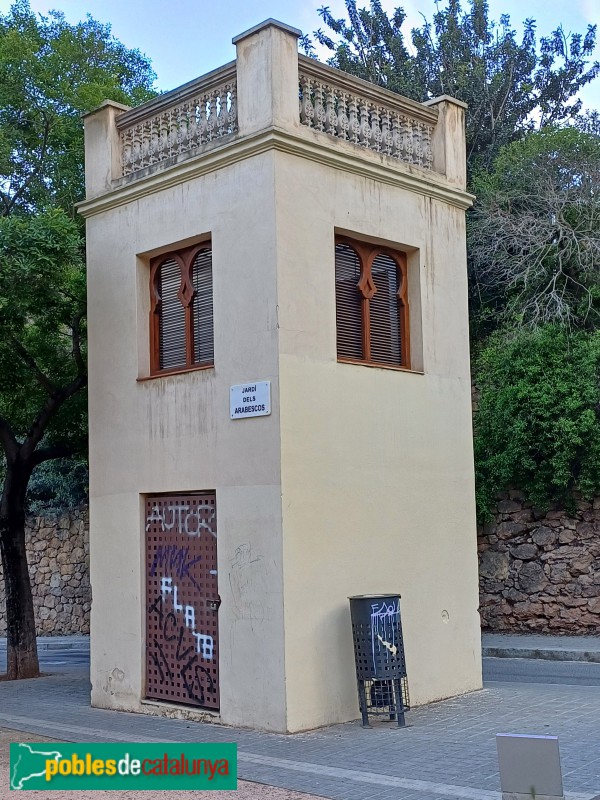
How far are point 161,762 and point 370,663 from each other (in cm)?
258

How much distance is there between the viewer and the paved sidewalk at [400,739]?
693 cm

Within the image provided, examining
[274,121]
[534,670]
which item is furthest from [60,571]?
[274,121]

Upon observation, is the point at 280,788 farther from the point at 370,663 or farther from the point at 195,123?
the point at 195,123

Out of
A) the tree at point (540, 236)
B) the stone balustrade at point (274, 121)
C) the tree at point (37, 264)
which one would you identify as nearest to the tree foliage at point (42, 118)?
the tree at point (37, 264)

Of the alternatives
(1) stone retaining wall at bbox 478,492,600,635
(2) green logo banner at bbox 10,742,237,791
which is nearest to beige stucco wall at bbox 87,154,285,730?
(2) green logo banner at bbox 10,742,237,791

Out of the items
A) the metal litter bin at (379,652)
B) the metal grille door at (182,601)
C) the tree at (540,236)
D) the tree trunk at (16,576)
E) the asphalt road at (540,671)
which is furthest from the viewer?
the tree at (540,236)

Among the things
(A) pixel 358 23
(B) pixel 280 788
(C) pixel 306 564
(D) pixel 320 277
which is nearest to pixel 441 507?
(C) pixel 306 564

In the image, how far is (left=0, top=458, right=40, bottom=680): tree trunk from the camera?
1352cm

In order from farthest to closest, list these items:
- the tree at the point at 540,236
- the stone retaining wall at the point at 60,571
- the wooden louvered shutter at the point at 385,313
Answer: the stone retaining wall at the point at 60,571 < the tree at the point at 540,236 < the wooden louvered shutter at the point at 385,313

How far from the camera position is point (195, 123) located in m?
10.6

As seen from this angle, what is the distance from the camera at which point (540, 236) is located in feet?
57.8

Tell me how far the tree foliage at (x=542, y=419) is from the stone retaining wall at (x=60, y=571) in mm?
8946

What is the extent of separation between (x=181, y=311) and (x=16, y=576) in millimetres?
5155

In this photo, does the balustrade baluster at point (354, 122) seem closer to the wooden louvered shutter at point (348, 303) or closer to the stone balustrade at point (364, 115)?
the stone balustrade at point (364, 115)
